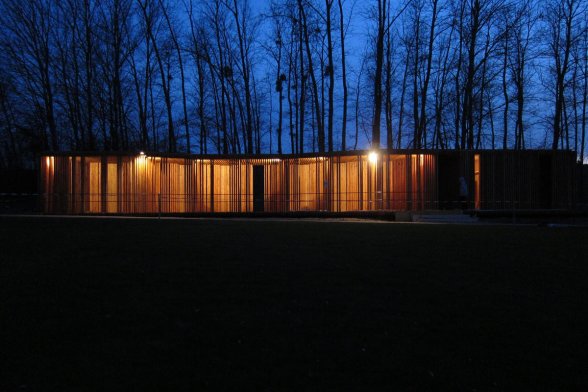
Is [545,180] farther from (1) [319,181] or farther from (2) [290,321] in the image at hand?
(2) [290,321]

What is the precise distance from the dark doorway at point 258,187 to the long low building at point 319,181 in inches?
1.9

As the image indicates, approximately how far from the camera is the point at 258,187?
22953mm

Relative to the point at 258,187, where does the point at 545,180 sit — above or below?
above

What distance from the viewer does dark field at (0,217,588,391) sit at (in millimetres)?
3168

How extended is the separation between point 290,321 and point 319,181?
1795cm

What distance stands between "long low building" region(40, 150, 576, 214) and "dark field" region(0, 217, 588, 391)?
1238 cm

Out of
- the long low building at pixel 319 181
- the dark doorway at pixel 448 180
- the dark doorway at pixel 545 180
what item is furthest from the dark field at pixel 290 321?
the dark doorway at pixel 545 180

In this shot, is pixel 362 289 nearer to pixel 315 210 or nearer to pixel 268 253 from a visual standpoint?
pixel 268 253

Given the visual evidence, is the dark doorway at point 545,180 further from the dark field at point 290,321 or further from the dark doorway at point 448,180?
the dark field at point 290,321

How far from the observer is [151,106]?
32.9 m

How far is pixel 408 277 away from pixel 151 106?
1166 inches

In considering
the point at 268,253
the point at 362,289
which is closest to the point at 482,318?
the point at 362,289

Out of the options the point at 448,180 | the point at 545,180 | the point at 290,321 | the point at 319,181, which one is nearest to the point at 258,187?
the point at 319,181

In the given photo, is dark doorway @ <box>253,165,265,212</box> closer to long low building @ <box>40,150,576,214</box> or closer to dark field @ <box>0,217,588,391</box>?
long low building @ <box>40,150,576,214</box>
